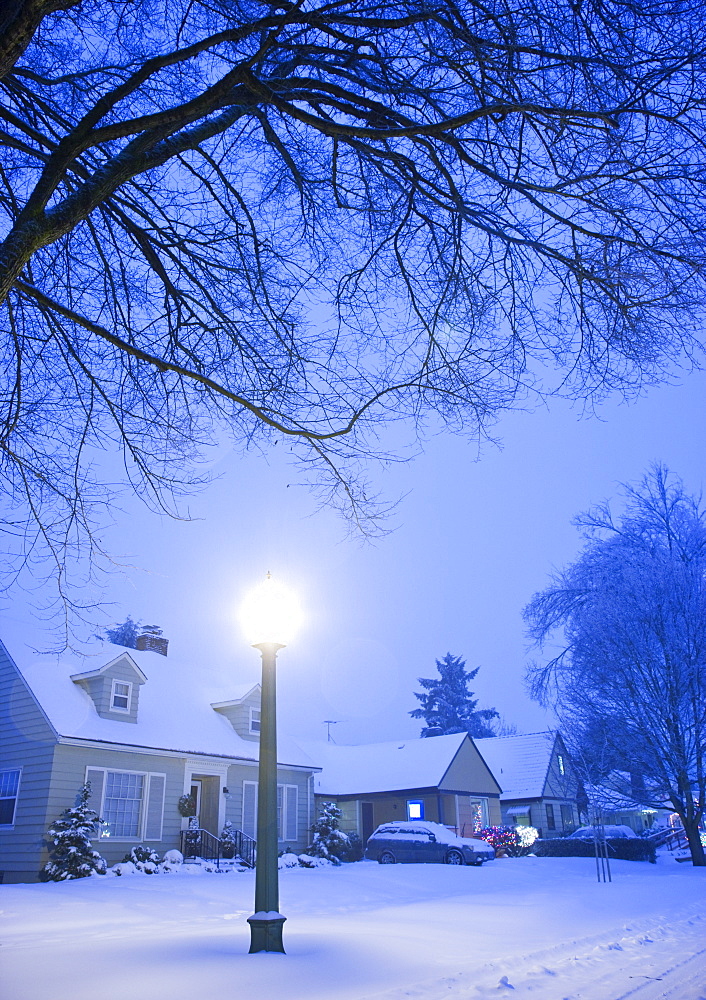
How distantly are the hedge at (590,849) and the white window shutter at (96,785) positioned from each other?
50.7 feet

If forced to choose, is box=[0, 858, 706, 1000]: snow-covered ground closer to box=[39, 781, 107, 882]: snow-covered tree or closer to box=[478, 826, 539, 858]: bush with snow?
box=[39, 781, 107, 882]: snow-covered tree

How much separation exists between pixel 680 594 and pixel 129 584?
18130 millimetres

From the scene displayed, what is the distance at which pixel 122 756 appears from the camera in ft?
65.3

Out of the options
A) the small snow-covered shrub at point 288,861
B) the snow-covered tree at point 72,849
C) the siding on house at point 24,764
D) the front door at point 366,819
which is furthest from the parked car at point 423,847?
the siding on house at point 24,764

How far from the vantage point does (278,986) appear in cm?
528

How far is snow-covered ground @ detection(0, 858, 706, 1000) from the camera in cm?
552

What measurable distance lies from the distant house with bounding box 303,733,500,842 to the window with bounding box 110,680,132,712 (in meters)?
11.3

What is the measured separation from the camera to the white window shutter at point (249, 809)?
924 inches

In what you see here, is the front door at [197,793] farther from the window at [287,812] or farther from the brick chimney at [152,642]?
the brick chimney at [152,642]

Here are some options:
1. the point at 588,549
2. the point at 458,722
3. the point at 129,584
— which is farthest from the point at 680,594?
the point at 458,722

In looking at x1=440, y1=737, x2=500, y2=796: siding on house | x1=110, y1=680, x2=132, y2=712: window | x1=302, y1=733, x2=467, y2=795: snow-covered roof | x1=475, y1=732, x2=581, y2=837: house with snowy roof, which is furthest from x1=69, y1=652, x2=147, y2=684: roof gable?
x1=475, y1=732, x2=581, y2=837: house with snowy roof

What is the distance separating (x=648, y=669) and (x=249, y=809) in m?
12.9

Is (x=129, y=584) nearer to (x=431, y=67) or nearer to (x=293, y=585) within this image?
(x=293, y=585)

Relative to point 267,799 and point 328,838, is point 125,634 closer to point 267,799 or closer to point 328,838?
point 328,838
